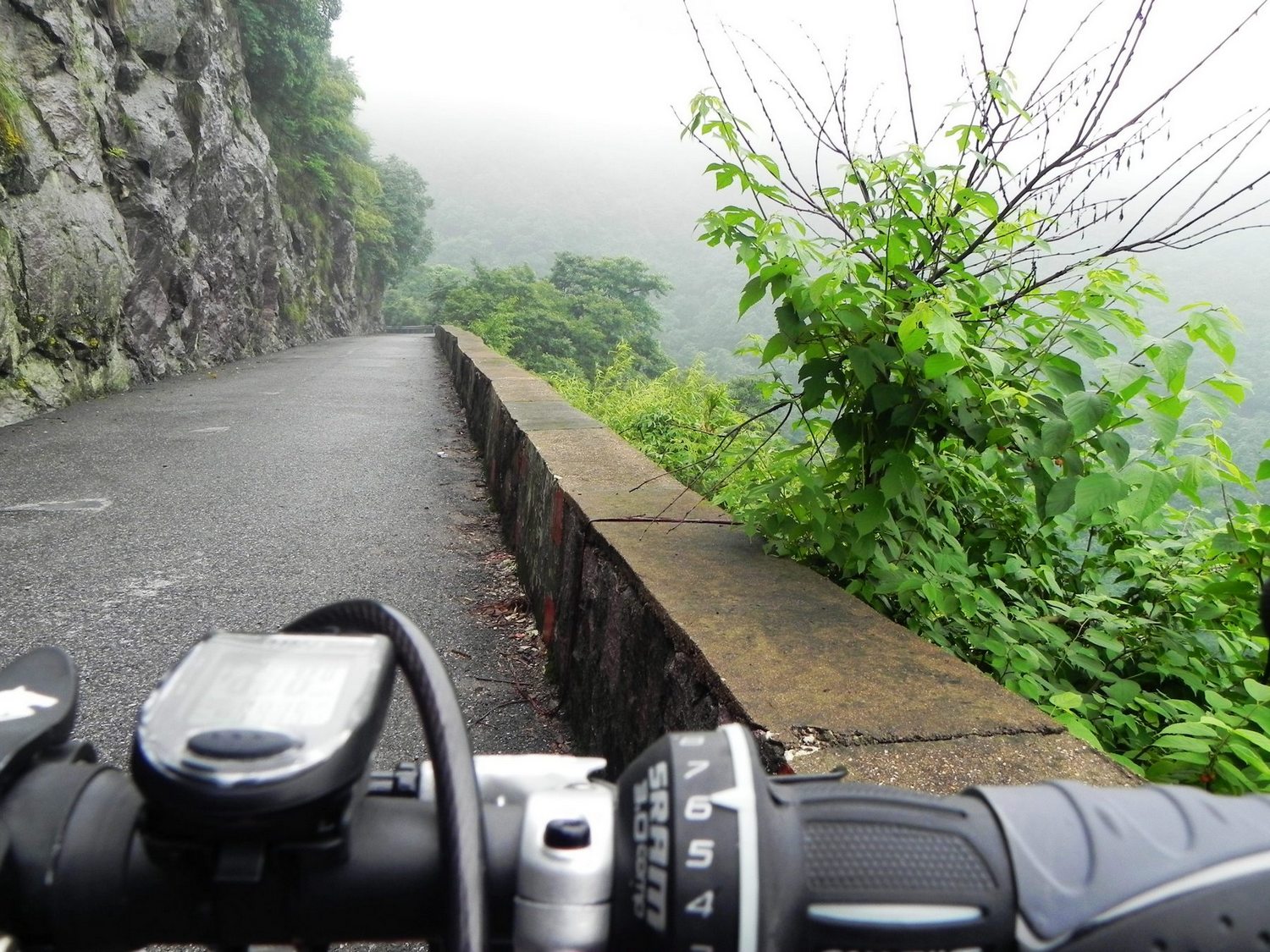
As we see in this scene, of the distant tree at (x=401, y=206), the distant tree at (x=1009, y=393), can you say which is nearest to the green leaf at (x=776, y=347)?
the distant tree at (x=1009, y=393)

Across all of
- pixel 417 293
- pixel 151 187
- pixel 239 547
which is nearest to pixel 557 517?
pixel 239 547

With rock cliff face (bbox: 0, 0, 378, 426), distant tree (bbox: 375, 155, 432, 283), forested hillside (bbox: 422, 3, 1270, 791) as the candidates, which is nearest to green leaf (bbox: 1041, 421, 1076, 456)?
forested hillside (bbox: 422, 3, 1270, 791)

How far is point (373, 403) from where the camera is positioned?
990cm

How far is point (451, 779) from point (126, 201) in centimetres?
1312

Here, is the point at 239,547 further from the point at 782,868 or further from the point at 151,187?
the point at 151,187

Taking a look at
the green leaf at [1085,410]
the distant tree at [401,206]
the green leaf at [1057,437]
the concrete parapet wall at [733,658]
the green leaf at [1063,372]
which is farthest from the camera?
the distant tree at [401,206]

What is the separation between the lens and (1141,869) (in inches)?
21.1

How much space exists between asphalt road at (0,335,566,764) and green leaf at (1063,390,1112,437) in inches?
66.4

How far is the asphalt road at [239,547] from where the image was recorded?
302cm

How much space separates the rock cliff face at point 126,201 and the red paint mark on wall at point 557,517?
246 inches

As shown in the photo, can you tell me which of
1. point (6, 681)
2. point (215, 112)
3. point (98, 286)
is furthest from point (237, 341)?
point (6, 681)

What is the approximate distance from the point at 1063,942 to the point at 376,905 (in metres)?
0.43

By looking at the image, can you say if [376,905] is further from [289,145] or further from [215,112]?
[289,145]

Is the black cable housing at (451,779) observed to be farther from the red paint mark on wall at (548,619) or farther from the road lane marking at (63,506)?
the road lane marking at (63,506)
